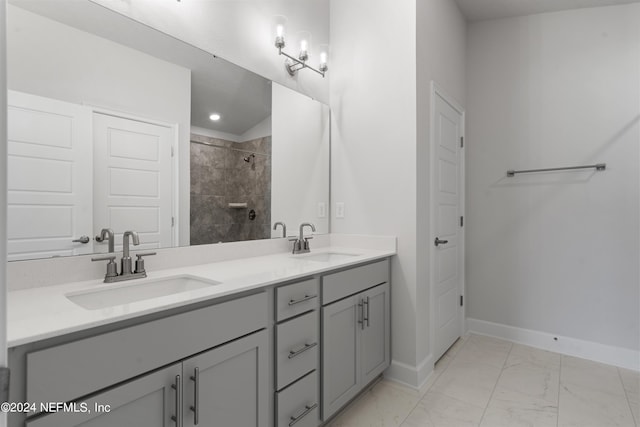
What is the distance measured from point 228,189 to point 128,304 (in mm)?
958

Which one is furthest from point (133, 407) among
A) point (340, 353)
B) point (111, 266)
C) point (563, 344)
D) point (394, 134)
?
point (563, 344)

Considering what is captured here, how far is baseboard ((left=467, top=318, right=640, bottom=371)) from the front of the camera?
7.77 feet

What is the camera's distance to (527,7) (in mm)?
2617

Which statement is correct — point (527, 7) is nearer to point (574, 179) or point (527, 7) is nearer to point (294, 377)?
point (574, 179)

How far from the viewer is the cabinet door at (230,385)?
1009 millimetres

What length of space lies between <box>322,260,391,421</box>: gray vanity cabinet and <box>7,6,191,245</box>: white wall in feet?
2.66

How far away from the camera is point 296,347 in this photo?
1.41 meters

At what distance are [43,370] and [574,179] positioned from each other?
10.6ft

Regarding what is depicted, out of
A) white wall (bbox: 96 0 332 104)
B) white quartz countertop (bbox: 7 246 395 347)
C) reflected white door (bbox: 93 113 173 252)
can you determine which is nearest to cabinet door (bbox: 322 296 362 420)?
white quartz countertop (bbox: 7 246 395 347)

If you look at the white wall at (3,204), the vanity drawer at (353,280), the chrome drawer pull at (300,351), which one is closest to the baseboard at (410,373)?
the vanity drawer at (353,280)

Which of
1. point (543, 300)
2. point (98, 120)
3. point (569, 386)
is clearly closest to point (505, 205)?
point (543, 300)

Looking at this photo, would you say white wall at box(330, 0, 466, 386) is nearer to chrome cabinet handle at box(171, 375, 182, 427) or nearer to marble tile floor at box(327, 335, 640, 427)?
marble tile floor at box(327, 335, 640, 427)

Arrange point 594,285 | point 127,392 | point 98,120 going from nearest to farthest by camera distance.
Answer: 1. point 127,392
2. point 98,120
3. point 594,285

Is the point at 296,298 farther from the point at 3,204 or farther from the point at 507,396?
the point at 507,396
